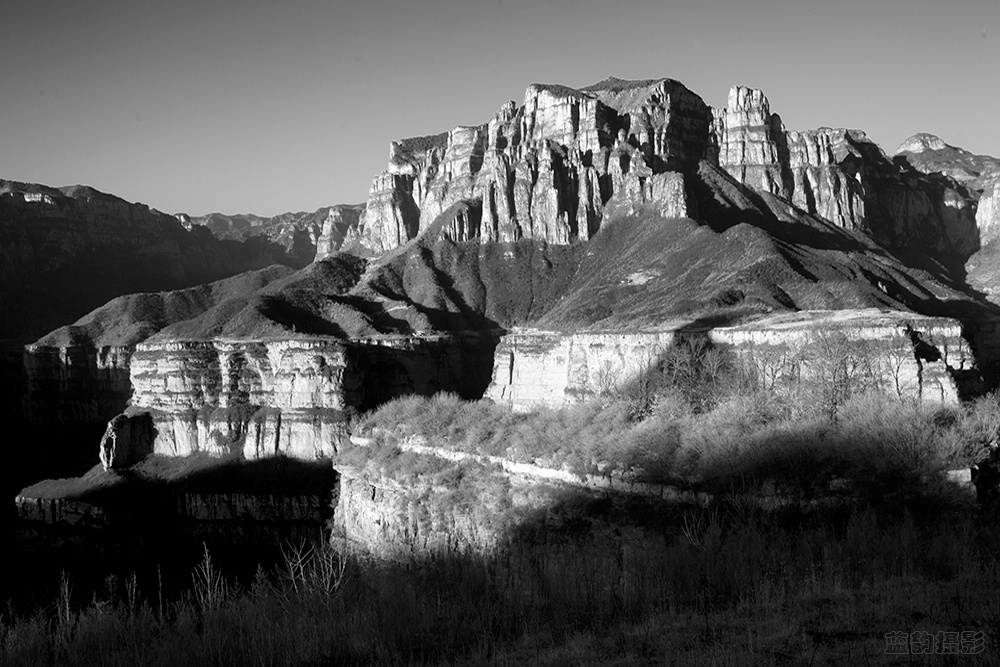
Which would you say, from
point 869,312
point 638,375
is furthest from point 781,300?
point 638,375

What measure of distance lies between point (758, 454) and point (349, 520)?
35448 millimetres

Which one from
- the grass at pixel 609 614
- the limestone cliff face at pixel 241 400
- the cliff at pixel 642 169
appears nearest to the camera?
the grass at pixel 609 614

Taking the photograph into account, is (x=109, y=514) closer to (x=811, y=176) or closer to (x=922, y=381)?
(x=922, y=381)

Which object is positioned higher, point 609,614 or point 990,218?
point 990,218

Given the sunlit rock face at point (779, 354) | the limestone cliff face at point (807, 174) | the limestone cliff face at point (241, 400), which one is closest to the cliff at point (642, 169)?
the limestone cliff face at point (807, 174)

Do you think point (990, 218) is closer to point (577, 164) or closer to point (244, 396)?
point (577, 164)

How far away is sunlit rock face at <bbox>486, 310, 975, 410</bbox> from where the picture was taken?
57594mm

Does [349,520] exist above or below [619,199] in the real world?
below

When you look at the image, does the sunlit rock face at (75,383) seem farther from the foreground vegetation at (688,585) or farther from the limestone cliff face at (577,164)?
the foreground vegetation at (688,585)

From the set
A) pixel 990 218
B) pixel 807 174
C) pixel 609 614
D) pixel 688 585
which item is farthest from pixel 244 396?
pixel 990 218

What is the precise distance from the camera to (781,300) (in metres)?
101

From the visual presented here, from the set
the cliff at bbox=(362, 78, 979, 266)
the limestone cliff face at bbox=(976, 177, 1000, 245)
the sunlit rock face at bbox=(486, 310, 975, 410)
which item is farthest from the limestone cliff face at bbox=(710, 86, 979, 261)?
the sunlit rock face at bbox=(486, 310, 975, 410)

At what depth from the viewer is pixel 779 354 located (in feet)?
227

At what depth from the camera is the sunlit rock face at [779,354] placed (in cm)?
5759
